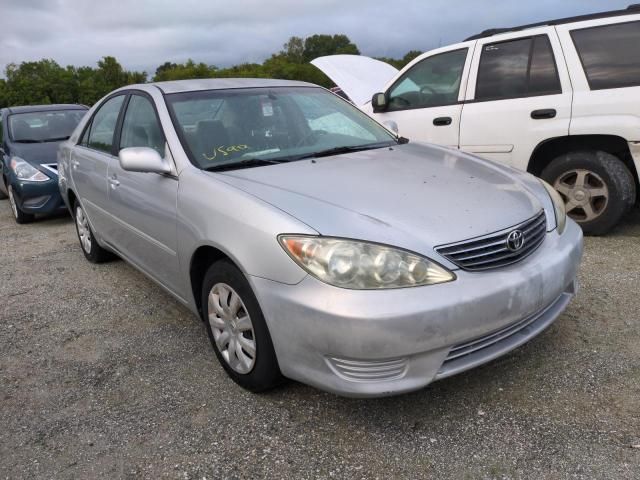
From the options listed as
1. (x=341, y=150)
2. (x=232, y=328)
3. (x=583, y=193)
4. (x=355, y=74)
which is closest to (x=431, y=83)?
(x=355, y=74)

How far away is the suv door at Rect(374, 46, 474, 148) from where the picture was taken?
5.23 meters

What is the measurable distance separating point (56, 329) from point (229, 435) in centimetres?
184

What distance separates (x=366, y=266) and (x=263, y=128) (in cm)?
149

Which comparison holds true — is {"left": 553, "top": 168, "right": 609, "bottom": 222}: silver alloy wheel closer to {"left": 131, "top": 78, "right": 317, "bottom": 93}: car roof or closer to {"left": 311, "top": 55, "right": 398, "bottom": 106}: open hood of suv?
{"left": 131, "top": 78, "right": 317, "bottom": 93}: car roof

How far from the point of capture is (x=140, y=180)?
3.28m

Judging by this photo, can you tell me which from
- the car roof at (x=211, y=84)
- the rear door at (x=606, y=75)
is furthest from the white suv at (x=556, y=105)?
the car roof at (x=211, y=84)

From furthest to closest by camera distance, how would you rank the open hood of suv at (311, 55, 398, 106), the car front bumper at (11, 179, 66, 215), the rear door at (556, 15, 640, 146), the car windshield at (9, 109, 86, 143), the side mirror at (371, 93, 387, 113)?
the car windshield at (9, 109, 86, 143) < the car front bumper at (11, 179, 66, 215) < the open hood of suv at (311, 55, 398, 106) < the side mirror at (371, 93, 387, 113) < the rear door at (556, 15, 640, 146)

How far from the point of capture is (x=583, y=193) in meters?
4.58

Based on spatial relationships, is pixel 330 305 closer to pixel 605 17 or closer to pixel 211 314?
pixel 211 314

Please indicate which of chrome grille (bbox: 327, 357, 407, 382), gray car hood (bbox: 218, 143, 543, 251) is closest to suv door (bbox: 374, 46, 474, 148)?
gray car hood (bbox: 218, 143, 543, 251)

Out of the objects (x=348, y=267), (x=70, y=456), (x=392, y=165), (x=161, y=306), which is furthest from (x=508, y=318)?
(x=161, y=306)

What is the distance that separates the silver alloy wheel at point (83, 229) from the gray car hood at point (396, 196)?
2.55 meters

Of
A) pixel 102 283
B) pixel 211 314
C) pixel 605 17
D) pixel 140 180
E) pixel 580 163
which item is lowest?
pixel 102 283

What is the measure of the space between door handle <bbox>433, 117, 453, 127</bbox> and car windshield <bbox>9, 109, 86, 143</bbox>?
5301mm
